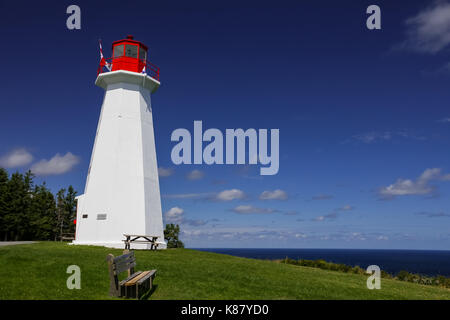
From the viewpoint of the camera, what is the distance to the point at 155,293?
10930 mm

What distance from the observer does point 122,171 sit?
26.1m

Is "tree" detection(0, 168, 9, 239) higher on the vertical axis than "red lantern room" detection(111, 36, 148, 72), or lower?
lower

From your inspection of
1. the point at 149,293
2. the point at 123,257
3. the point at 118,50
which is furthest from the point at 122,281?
the point at 118,50

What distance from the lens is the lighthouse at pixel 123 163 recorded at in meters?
25.4

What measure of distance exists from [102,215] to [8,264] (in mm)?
11694

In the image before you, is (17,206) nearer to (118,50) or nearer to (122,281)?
(118,50)

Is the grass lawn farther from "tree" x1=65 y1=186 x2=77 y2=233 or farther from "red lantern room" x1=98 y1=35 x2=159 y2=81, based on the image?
"tree" x1=65 y1=186 x2=77 y2=233

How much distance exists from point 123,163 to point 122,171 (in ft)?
1.94

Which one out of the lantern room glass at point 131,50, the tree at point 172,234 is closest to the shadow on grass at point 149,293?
the lantern room glass at point 131,50

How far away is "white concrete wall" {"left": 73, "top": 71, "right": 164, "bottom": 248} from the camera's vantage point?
83.4 feet

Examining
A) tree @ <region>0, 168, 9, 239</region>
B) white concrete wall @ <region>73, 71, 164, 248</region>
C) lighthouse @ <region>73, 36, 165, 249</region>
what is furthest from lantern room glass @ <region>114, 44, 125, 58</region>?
tree @ <region>0, 168, 9, 239</region>
